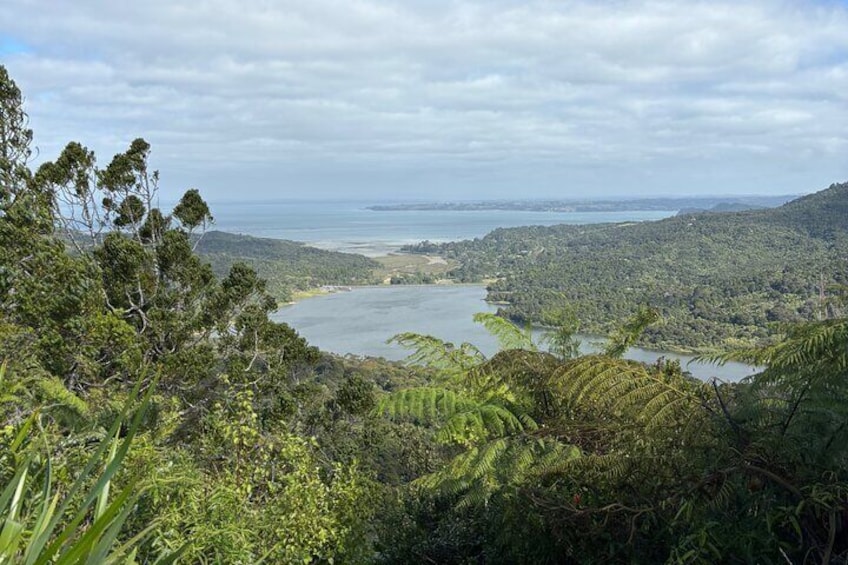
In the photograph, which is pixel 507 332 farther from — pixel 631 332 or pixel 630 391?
pixel 630 391

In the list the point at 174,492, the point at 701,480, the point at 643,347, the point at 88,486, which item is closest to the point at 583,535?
the point at 701,480

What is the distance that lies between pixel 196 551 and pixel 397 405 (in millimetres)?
2062

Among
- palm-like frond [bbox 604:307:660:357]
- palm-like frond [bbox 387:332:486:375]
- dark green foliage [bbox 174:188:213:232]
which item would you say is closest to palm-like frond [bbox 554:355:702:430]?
palm-like frond [bbox 387:332:486:375]

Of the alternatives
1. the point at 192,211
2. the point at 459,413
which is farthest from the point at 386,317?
the point at 459,413

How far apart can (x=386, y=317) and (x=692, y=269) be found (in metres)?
34.2

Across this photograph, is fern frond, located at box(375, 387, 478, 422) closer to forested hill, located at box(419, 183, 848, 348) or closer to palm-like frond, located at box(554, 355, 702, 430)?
palm-like frond, located at box(554, 355, 702, 430)

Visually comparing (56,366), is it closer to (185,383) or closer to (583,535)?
(185,383)

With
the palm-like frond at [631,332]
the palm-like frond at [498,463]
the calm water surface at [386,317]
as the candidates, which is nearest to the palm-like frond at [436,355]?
the palm-like frond at [631,332]

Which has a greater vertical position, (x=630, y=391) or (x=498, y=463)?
(x=630, y=391)

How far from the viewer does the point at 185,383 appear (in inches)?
337

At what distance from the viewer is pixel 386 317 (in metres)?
53.2

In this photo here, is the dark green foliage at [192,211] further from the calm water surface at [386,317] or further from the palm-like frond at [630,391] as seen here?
the calm water surface at [386,317]

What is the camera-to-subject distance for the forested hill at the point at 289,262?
210 feet

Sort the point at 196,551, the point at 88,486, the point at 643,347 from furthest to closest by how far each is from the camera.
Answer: the point at 643,347 → the point at 88,486 → the point at 196,551
